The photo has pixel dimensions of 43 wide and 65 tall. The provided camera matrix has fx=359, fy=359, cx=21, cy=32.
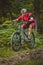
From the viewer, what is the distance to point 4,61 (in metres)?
11.4

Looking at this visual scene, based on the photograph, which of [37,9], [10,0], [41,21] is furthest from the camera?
[10,0]

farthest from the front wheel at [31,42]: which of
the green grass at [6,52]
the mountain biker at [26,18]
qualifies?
the green grass at [6,52]

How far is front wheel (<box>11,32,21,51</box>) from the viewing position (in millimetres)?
12484

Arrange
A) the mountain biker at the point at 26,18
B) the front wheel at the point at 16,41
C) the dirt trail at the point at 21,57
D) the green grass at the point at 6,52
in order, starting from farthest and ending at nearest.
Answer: the front wheel at the point at 16,41 < the mountain biker at the point at 26,18 < the green grass at the point at 6,52 < the dirt trail at the point at 21,57

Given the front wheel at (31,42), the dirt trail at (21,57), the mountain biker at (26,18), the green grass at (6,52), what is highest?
the mountain biker at (26,18)

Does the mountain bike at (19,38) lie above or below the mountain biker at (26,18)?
below

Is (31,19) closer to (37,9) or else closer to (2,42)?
(2,42)

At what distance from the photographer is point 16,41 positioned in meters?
12.7

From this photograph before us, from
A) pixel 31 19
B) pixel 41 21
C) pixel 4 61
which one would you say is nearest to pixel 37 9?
pixel 41 21

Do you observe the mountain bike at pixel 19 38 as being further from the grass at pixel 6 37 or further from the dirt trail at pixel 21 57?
the dirt trail at pixel 21 57

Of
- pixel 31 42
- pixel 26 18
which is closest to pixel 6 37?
pixel 31 42

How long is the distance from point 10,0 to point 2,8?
633 mm

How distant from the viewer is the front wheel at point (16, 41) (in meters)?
12.5

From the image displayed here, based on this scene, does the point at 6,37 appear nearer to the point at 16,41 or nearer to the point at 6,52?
the point at 16,41
